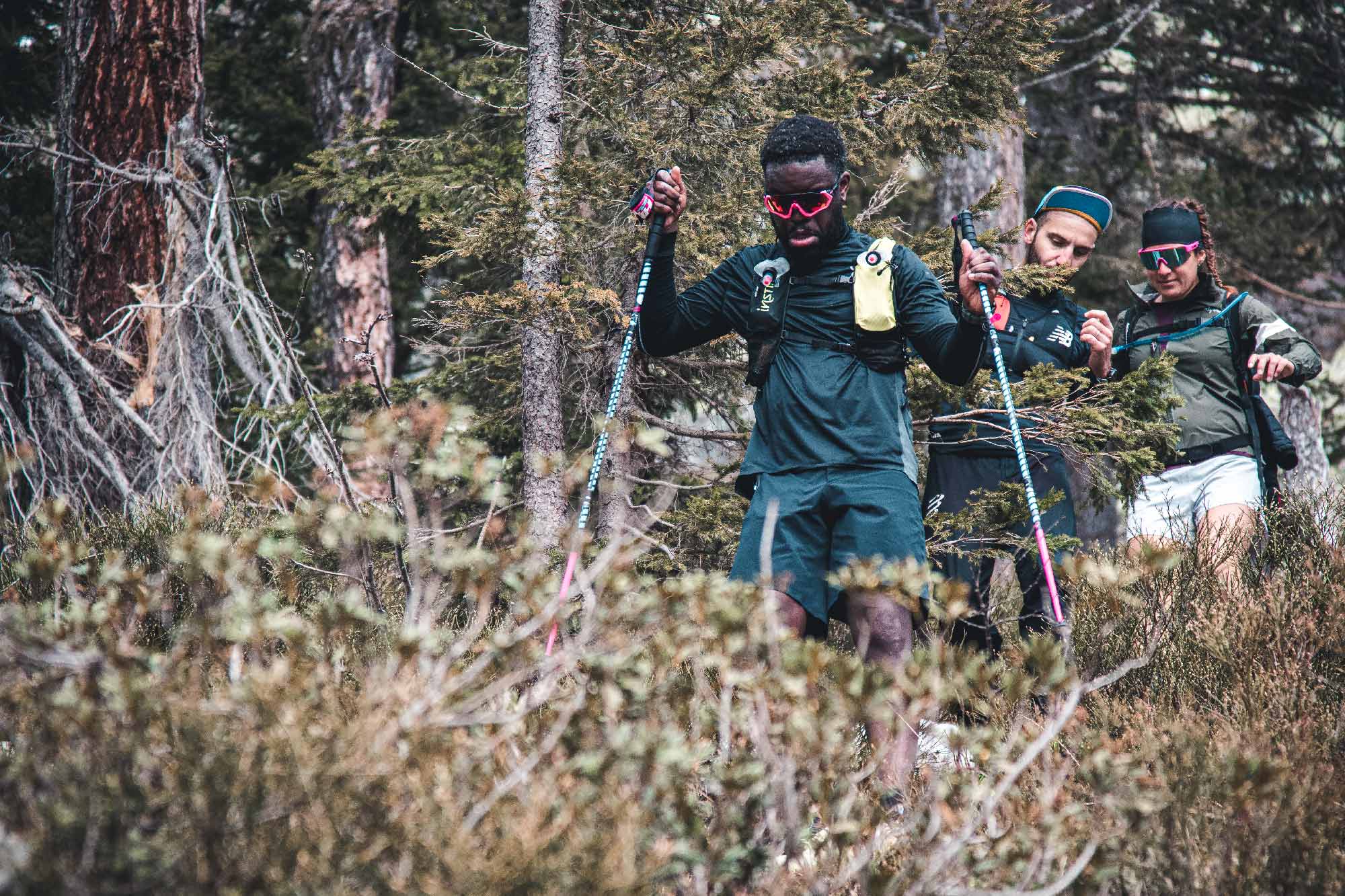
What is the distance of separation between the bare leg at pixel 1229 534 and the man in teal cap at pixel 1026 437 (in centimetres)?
61

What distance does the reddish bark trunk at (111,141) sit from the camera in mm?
6988

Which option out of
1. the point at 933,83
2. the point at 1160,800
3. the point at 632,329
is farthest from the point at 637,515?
the point at 1160,800

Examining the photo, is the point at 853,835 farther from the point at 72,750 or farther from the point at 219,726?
the point at 72,750

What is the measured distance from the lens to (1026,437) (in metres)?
5.12

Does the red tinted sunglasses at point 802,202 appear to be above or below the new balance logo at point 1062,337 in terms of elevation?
above

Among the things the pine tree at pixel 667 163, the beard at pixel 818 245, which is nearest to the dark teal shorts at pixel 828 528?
the beard at pixel 818 245

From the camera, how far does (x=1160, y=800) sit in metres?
2.93

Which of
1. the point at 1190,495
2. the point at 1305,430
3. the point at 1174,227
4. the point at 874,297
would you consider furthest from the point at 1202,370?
the point at 1305,430

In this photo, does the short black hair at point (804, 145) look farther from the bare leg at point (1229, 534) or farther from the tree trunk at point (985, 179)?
the tree trunk at point (985, 179)

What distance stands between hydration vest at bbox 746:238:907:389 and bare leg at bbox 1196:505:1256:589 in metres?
2.20

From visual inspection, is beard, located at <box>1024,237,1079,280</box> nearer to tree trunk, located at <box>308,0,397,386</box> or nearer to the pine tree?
the pine tree

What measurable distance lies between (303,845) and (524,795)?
1.56 feet

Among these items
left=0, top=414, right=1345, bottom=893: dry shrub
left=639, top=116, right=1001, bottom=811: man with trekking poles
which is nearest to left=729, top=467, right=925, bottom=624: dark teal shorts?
left=639, top=116, right=1001, bottom=811: man with trekking poles

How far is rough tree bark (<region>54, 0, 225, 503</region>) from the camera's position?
687 centimetres
